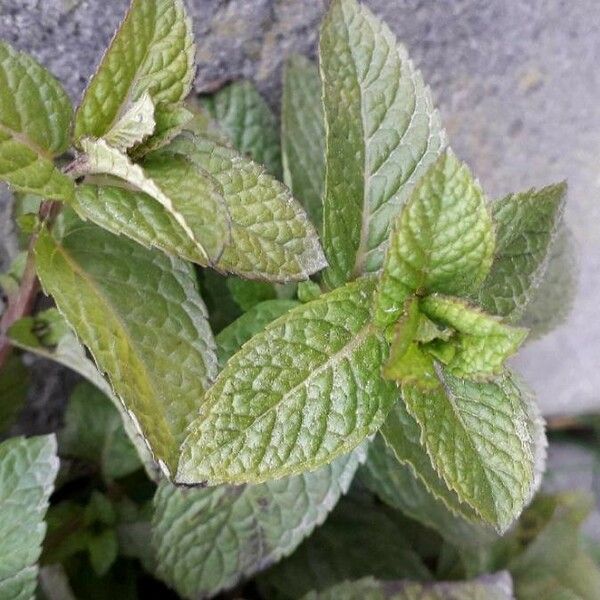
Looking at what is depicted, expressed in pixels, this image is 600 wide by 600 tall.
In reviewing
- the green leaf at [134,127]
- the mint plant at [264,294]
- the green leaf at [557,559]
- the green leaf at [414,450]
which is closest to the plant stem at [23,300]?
the mint plant at [264,294]

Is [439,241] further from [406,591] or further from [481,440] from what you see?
[406,591]

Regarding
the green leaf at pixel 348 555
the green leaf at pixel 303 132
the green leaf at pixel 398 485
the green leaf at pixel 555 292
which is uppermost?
the green leaf at pixel 303 132

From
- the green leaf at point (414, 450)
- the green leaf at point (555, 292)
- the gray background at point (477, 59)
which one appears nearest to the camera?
the green leaf at point (414, 450)

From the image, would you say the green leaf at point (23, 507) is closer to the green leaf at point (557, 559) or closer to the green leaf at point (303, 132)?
the green leaf at point (303, 132)

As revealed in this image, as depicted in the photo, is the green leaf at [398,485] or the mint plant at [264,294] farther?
the green leaf at [398,485]

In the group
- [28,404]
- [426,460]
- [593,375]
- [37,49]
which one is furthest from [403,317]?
[593,375]

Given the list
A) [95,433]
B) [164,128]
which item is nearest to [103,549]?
[95,433]

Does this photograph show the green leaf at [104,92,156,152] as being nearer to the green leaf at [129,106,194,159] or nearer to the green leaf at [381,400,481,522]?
the green leaf at [129,106,194,159]
